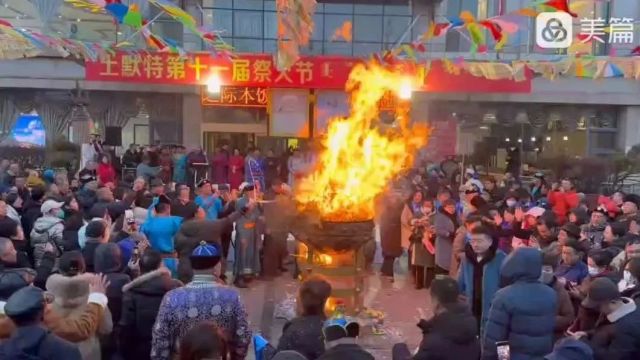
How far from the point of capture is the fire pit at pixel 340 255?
8.37m

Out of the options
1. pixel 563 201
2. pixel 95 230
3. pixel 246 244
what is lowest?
pixel 246 244

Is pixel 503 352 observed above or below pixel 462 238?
below

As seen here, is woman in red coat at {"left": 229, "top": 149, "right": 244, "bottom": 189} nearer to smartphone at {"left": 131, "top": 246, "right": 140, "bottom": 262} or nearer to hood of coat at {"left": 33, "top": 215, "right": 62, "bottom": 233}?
hood of coat at {"left": 33, "top": 215, "right": 62, "bottom": 233}

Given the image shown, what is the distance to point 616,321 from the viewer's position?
484cm

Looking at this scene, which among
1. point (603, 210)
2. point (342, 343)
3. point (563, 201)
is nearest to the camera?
point (342, 343)

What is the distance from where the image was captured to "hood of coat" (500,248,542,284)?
500 cm

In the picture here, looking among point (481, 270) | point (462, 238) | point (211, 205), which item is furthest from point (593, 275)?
point (211, 205)

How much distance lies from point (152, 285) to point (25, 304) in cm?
157

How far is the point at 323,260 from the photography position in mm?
8758

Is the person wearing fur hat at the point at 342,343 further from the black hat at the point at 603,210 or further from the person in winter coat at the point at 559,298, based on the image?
the black hat at the point at 603,210

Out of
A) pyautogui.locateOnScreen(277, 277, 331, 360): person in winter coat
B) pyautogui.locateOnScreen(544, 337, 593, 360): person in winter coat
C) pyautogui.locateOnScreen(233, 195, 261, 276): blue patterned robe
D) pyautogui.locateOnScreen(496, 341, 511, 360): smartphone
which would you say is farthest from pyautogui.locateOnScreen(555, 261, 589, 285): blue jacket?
pyautogui.locateOnScreen(233, 195, 261, 276): blue patterned robe

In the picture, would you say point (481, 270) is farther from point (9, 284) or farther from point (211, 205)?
point (211, 205)

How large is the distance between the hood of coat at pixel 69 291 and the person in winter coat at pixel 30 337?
2.06 ft

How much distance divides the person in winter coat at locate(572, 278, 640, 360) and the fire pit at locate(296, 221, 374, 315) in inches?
147
